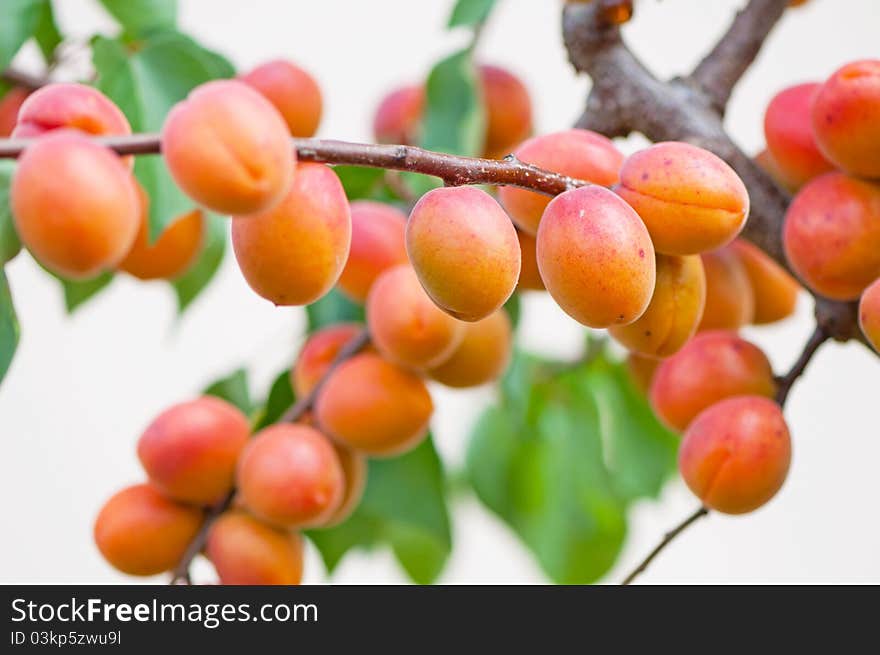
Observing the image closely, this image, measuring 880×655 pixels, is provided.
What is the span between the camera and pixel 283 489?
0.43 meters

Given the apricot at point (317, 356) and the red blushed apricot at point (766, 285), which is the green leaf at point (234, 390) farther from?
the red blushed apricot at point (766, 285)

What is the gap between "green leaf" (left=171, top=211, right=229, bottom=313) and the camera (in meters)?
0.56

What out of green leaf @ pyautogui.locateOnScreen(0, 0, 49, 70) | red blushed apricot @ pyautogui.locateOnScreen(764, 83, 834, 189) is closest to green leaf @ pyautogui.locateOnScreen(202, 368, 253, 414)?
green leaf @ pyautogui.locateOnScreen(0, 0, 49, 70)

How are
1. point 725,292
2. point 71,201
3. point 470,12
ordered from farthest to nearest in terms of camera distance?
point 470,12
point 725,292
point 71,201

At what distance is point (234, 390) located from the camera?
575mm

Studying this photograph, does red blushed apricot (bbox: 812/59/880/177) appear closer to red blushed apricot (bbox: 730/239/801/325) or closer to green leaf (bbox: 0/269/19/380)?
red blushed apricot (bbox: 730/239/801/325)

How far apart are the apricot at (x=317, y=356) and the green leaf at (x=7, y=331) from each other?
17cm

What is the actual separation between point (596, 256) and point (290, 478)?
20cm

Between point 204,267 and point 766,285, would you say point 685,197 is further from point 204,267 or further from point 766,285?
point 204,267

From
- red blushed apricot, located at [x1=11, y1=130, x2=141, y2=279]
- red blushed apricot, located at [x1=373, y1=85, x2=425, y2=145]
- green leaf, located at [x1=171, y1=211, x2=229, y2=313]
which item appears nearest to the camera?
red blushed apricot, located at [x1=11, y1=130, x2=141, y2=279]

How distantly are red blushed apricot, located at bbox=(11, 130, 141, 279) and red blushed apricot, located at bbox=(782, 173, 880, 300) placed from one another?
0.72 ft

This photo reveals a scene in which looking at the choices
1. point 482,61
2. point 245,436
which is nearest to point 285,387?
point 245,436

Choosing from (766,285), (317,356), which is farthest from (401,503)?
(766,285)

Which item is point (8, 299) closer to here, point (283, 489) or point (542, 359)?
point (283, 489)
